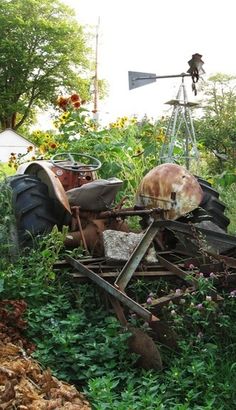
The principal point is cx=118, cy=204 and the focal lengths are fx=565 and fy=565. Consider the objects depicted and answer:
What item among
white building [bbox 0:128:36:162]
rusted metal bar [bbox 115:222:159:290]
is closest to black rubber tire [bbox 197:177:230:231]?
rusted metal bar [bbox 115:222:159:290]

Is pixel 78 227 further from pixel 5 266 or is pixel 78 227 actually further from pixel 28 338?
pixel 28 338

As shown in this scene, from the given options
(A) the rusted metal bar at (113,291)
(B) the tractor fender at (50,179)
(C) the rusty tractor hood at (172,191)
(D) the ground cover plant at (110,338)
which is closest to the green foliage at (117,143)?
(B) the tractor fender at (50,179)

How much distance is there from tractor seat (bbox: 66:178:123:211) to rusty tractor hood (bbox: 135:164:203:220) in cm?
31

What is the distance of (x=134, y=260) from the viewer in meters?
3.64

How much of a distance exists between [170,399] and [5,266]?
69.8 inches

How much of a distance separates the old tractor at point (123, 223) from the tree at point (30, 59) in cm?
3884

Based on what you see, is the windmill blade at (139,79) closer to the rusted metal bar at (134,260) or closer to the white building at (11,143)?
the rusted metal bar at (134,260)

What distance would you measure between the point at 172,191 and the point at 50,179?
97 centimetres

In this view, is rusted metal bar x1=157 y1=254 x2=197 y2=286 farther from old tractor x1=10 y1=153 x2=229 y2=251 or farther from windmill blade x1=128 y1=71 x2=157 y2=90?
windmill blade x1=128 y1=71 x2=157 y2=90

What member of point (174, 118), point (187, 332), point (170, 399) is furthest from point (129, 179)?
point (170, 399)

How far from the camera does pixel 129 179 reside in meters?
6.95

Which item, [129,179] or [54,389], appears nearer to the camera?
[54,389]

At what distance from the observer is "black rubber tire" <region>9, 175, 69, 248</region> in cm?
434

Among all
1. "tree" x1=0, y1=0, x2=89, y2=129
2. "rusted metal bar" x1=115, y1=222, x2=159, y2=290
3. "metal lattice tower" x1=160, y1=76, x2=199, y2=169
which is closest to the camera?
"rusted metal bar" x1=115, y1=222, x2=159, y2=290
